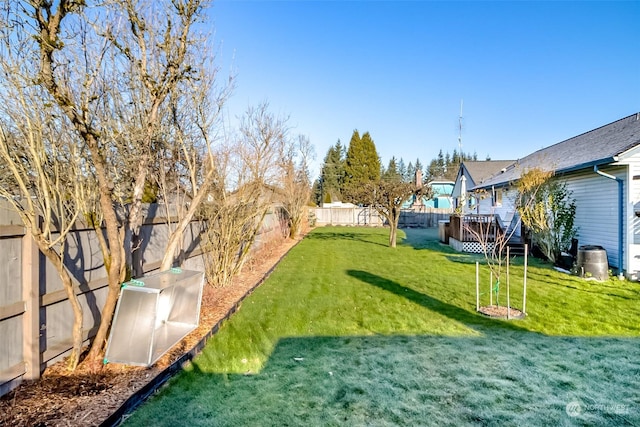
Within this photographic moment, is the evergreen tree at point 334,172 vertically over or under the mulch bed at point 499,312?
over

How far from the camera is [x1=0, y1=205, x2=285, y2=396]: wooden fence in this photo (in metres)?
2.63

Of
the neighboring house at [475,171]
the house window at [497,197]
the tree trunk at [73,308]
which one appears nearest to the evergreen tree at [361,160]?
the neighboring house at [475,171]

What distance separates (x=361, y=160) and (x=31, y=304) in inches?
1927

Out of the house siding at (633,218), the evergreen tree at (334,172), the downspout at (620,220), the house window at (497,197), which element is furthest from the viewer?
the evergreen tree at (334,172)

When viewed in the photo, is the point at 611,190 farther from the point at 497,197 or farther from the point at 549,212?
the point at 497,197

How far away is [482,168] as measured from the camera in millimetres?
27453

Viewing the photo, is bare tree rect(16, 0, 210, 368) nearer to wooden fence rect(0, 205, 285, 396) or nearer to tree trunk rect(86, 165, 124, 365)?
tree trunk rect(86, 165, 124, 365)

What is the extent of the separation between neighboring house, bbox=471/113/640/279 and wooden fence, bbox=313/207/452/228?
55.2 feet

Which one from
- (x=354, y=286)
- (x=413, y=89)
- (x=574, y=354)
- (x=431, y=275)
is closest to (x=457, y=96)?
(x=413, y=89)

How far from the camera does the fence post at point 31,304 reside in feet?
9.12

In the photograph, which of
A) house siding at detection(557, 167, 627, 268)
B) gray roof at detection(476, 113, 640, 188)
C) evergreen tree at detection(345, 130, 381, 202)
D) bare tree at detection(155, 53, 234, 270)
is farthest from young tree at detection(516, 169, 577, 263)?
evergreen tree at detection(345, 130, 381, 202)

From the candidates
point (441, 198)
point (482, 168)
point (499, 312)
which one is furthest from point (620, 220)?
point (441, 198)

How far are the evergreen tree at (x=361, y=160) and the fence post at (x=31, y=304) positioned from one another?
47539mm

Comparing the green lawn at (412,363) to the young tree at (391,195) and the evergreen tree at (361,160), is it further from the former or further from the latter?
the evergreen tree at (361,160)
